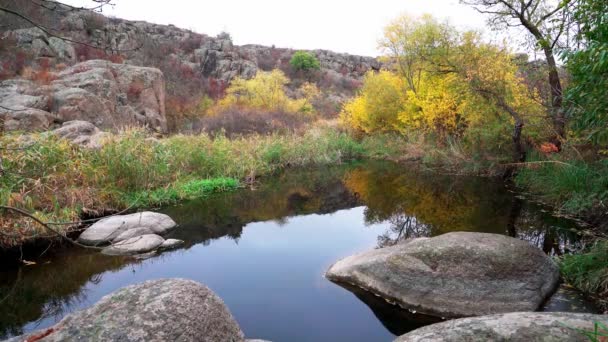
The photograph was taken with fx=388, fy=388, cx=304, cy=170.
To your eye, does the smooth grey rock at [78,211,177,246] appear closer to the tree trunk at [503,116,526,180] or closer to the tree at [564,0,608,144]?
the tree at [564,0,608,144]

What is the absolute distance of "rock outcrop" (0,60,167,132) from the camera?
13328 millimetres

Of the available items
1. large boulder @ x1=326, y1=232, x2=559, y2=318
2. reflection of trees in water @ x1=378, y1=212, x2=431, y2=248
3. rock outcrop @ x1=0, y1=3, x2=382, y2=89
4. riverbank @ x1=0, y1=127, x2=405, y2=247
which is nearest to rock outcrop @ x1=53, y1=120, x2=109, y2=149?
riverbank @ x1=0, y1=127, x2=405, y2=247

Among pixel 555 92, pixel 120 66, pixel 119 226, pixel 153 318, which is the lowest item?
pixel 119 226

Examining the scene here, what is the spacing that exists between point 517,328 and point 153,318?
2.44 metres

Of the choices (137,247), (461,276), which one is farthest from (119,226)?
(461,276)

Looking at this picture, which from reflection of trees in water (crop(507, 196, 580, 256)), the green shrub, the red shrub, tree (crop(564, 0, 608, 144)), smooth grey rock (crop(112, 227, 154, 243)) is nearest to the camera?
tree (crop(564, 0, 608, 144))

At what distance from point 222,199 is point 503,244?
732 centimetres

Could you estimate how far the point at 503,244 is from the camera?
4.98 m

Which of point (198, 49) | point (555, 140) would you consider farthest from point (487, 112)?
point (198, 49)

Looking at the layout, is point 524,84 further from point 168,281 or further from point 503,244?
point 168,281

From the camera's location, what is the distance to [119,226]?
6.77m

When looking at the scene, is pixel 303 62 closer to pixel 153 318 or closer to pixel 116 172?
pixel 116 172

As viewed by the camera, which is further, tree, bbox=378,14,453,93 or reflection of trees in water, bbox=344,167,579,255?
tree, bbox=378,14,453,93

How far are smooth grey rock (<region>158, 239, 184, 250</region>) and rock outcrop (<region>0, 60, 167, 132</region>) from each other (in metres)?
5.58
